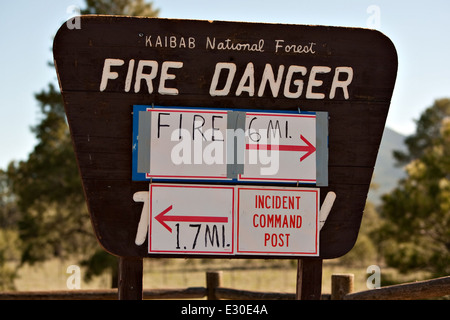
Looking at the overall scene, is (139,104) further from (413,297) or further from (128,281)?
(413,297)

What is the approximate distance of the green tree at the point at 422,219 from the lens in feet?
44.9

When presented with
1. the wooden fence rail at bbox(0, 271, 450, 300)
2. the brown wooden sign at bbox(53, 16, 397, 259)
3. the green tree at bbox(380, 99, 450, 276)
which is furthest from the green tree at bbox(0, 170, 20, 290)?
the brown wooden sign at bbox(53, 16, 397, 259)

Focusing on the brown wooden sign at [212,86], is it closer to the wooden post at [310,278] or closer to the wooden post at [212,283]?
the wooden post at [310,278]

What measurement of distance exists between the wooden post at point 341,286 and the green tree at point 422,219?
27.7ft

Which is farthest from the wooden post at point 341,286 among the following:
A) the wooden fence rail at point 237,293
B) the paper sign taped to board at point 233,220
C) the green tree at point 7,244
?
the green tree at point 7,244

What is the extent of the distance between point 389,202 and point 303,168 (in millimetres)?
11656

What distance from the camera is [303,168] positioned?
378cm

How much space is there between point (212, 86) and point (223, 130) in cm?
29

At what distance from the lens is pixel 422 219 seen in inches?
570

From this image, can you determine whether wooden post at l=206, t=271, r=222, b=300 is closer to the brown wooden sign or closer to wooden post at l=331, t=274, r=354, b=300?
wooden post at l=331, t=274, r=354, b=300

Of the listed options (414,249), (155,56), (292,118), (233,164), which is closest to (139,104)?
(155,56)

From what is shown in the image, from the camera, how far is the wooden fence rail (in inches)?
171

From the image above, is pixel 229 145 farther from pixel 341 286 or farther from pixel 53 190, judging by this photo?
pixel 53 190

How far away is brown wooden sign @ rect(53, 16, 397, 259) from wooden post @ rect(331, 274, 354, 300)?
1549 mm
